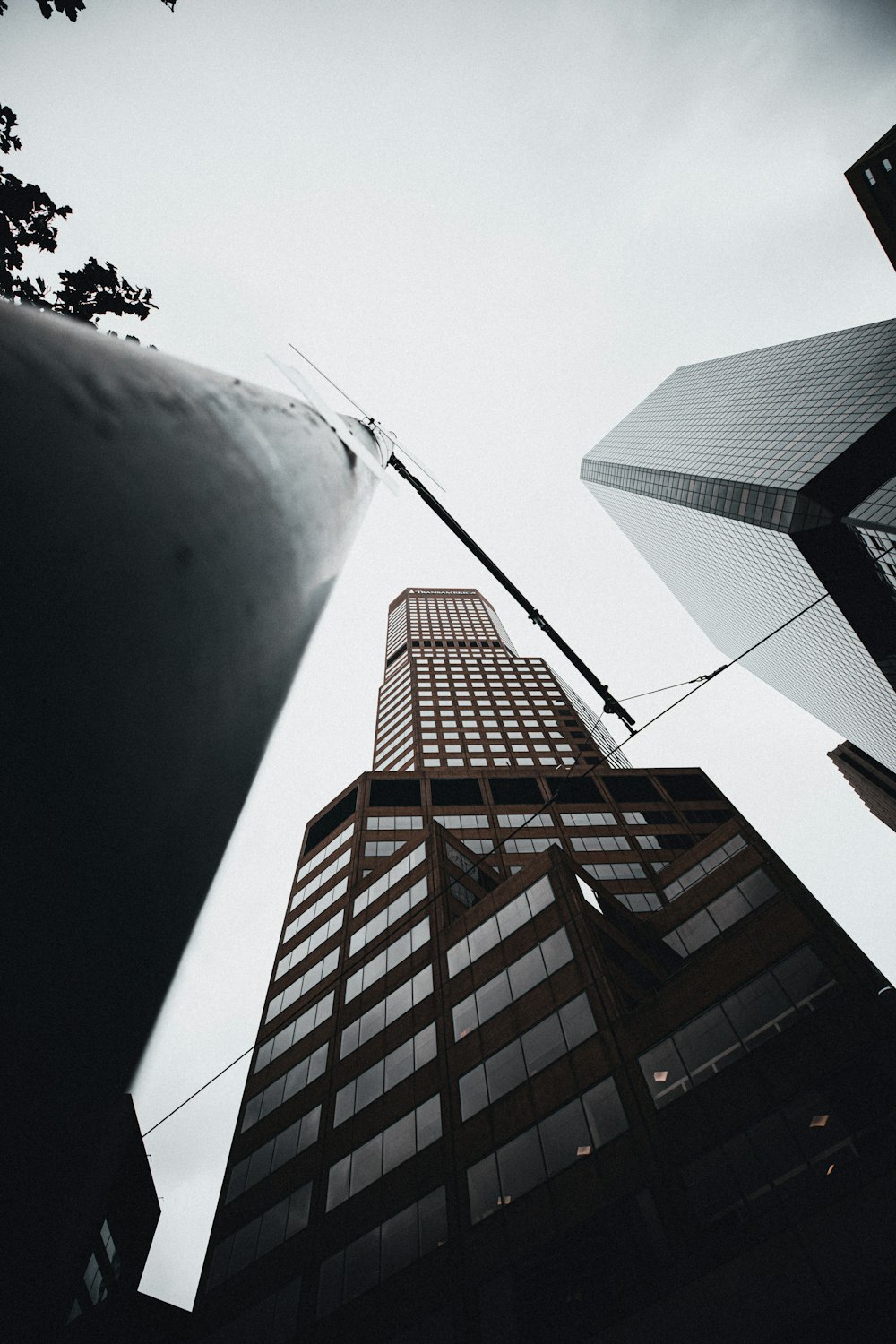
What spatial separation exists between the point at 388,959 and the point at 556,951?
10.8 meters

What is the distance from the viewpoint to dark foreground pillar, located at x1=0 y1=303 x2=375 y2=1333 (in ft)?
2.89

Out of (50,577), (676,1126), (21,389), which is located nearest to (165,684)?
(50,577)

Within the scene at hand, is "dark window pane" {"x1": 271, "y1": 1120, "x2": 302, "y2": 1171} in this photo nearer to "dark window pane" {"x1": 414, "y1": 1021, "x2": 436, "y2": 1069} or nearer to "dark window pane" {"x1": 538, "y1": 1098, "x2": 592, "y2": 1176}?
"dark window pane" {"x1": 414, "y1": 1021, "x2": 436, "y2": 1069}

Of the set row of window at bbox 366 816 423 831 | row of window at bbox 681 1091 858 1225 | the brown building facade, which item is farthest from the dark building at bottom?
the brown building facade

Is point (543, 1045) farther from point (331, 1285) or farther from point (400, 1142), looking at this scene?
point (331, 1285)

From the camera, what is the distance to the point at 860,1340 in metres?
11.2

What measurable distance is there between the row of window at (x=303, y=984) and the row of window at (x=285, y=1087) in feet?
15.1

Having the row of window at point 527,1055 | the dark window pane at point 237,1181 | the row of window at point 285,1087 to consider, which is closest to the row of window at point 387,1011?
the row of window at point 285,1087

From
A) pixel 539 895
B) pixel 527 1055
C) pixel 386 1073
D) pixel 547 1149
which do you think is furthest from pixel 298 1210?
pixel 539 895

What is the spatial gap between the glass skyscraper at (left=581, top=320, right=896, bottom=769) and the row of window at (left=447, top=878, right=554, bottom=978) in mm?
51555

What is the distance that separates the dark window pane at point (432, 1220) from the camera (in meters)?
17.5

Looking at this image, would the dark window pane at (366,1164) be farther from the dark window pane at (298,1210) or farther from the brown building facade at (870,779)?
the brown building facade at (870,779)

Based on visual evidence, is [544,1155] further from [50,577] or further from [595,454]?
[595,454]

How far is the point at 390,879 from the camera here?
1380 inches
